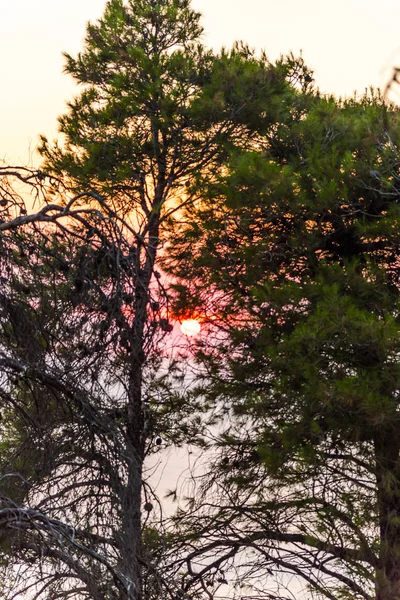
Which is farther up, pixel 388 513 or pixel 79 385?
pixel 388 513

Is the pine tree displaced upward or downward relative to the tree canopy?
downward

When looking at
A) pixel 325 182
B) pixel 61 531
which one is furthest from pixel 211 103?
pixel 61 531

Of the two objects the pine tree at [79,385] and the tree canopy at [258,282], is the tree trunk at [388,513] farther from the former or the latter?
the pine tree at [79,385]

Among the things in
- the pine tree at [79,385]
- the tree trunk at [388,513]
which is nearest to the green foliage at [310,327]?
the tree trunk at [388,513]

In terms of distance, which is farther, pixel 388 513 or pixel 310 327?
pixel 388 513

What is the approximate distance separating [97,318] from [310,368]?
17.1 feet

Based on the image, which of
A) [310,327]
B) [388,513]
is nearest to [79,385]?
[310,327]

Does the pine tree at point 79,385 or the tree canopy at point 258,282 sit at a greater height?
the tree canopy at point 258,282

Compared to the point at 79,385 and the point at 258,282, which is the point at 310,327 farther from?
the point at 79,385

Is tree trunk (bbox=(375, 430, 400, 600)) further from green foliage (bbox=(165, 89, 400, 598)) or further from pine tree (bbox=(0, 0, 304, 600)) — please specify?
pine tree (bbox=(0, 0, 304, 600))

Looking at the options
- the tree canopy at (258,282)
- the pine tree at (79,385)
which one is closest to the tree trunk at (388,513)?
the tree canopy at (258,282)

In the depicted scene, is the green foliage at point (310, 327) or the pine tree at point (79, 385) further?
the green foliage at point (310, 327)

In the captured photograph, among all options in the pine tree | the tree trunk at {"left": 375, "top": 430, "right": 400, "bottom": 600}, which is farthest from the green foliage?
the pine tree

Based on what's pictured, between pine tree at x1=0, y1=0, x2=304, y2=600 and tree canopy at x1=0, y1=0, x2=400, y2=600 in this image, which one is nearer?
pine tree at x1=0, y1=0, x2=304, y2=600
